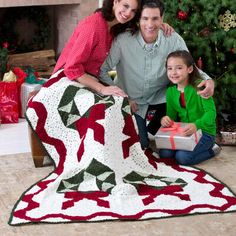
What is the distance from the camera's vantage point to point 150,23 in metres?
2.98

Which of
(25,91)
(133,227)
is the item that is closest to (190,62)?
(133,227)

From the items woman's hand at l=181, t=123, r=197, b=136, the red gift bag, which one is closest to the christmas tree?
woman's hand at l=181, t=123, r=197, b=136

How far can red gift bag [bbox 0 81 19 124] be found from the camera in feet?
12.1

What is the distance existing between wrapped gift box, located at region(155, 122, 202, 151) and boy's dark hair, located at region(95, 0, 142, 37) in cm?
58

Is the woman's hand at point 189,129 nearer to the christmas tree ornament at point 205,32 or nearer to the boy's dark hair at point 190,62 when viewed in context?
the boy's dark hair at point 190,62

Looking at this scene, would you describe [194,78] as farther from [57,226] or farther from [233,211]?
[57,226]

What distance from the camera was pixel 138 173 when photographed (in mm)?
2719

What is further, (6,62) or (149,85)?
(6,62)

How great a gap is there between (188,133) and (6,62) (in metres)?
1.64

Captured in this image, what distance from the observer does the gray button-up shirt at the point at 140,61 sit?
122 inches

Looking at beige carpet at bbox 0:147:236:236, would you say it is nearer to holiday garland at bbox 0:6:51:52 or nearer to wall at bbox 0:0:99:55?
wall at bbox 0:0:99:55

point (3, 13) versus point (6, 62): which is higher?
point (3, 13)

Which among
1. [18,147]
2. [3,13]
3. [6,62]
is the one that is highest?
[3,13]

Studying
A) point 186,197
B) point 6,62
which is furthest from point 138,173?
point 6,62
